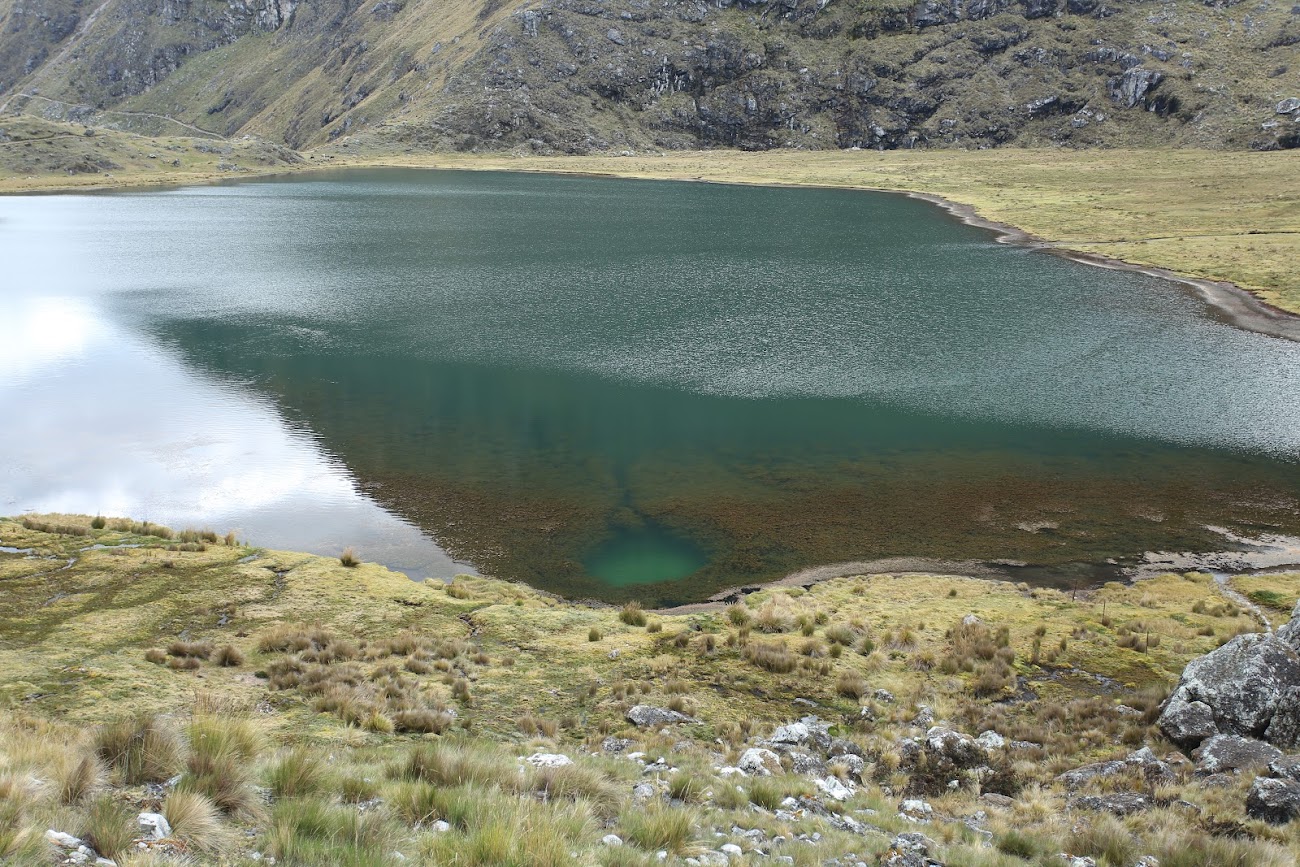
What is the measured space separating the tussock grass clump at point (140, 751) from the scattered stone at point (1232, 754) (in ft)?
50.1

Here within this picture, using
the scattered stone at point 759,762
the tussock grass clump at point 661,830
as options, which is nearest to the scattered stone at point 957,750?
the scattered stone at point 759,762

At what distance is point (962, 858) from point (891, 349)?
4571cm

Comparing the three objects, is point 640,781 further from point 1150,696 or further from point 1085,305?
point 1085,305

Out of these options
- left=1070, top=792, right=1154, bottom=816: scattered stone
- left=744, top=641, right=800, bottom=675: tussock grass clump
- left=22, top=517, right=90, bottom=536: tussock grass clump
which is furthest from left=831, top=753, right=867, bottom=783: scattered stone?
left=22, top=517, right=90, bottom=536: tussock grass clump

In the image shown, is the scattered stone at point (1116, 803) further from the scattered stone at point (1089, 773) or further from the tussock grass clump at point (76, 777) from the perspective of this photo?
the tussock grass clump at point (76, 777)

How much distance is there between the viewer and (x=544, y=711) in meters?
16.1

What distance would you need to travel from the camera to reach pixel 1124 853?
10.6 meters

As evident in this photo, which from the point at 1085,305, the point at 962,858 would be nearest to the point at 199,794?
the point at 962,858

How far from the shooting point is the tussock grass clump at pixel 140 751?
344 inches

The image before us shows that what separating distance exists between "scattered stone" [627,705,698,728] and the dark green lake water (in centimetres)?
1048

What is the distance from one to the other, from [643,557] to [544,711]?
13026mm

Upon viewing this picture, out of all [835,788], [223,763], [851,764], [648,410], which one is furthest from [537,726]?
[648,410]

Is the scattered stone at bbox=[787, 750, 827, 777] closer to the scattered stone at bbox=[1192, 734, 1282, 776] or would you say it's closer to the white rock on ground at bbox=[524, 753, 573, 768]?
the white rock on ground at bbox=[524, 753, 573, 768]

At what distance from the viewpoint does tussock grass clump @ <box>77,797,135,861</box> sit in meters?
6.79
